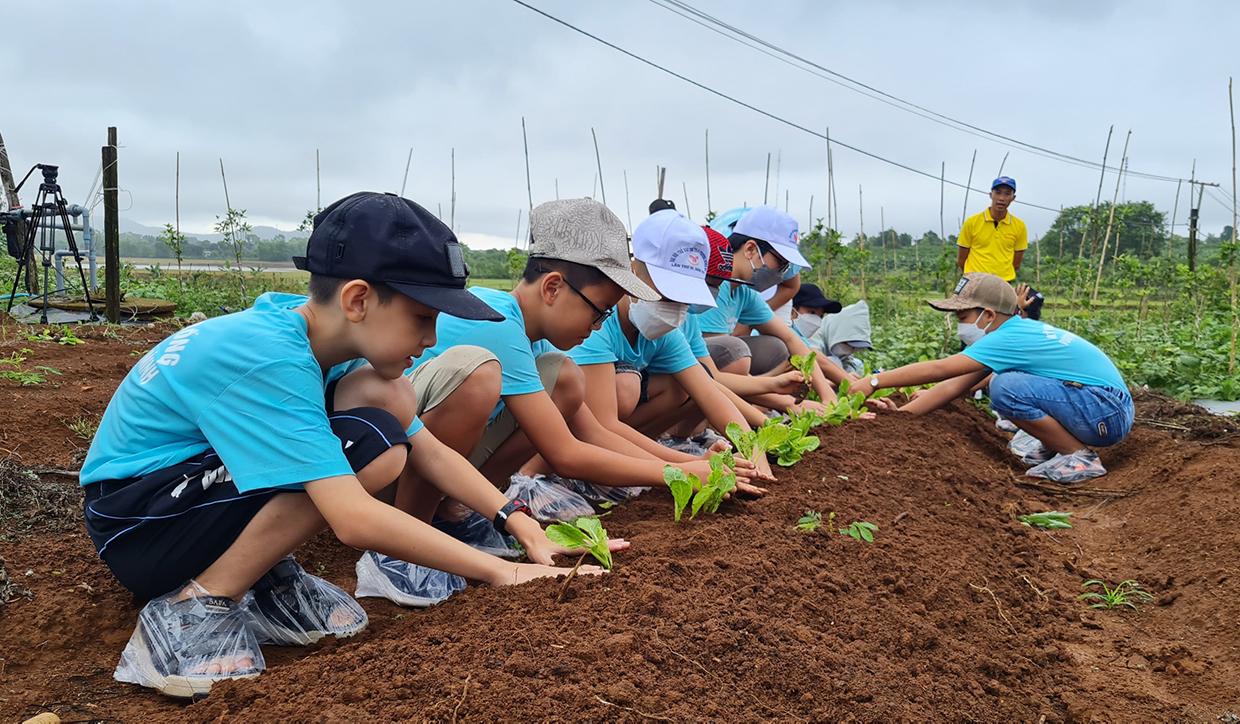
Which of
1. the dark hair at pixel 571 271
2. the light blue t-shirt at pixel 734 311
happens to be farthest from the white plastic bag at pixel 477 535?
the light blue t-shirt at pixel 734 311

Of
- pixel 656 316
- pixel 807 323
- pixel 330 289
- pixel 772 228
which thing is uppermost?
pixel 772 228

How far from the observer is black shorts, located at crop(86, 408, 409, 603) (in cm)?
198

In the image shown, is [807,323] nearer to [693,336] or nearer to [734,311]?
[734,311]

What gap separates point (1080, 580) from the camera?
3250 mm

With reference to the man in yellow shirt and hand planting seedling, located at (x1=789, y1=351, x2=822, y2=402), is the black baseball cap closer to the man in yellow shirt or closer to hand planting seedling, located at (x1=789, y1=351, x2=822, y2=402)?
hand planting seedling, located at (x1=789, y1=351, x2=822, y2=402)

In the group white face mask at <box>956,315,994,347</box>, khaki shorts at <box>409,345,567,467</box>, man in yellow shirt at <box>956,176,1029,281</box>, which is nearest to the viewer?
khaki shorts at <box>409,345,567,467</box>

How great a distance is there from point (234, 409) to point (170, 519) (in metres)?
0.32

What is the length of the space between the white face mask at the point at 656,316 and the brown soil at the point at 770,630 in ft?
2.08

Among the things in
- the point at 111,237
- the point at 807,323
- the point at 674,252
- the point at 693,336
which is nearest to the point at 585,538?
the point at 674,252

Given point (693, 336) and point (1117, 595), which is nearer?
point (1117, 595)

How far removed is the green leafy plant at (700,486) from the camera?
279cm

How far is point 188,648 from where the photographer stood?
1.96m

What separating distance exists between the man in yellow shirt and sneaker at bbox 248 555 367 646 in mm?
6733

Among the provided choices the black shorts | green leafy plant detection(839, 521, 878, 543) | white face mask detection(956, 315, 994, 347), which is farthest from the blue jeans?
the black shorts
